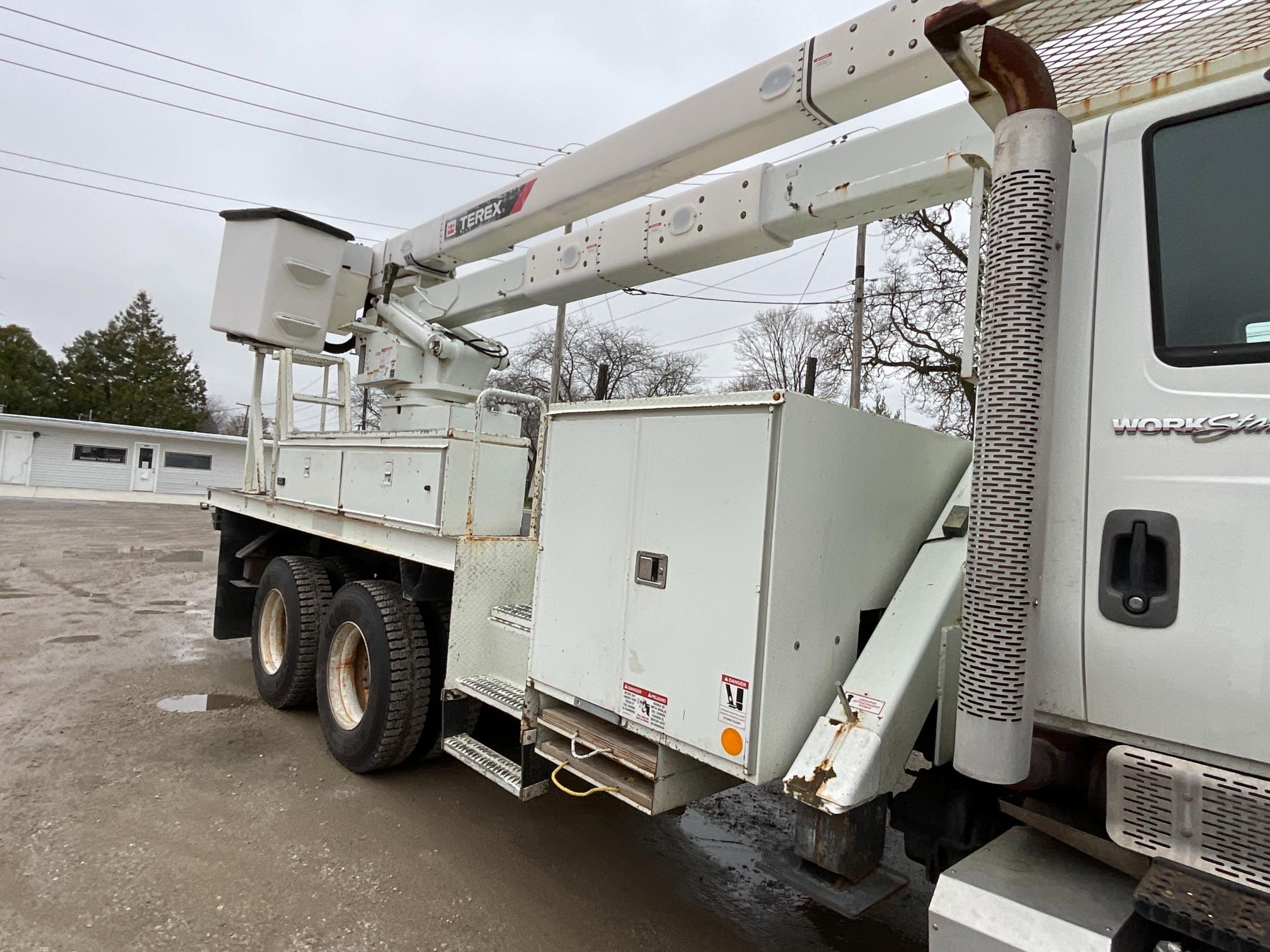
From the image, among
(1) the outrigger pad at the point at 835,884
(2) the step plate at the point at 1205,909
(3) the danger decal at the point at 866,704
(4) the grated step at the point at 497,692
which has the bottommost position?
(1) the outrigger pad at the point at 835,884

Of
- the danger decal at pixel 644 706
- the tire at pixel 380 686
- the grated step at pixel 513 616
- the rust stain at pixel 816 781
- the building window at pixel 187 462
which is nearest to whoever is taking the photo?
the rust stain at pixel 816 781

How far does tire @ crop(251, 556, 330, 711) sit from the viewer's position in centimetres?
504

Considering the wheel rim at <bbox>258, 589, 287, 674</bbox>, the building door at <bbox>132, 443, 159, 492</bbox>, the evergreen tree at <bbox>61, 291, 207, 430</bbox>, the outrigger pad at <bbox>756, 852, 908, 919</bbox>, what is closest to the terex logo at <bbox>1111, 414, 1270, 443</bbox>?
the outrigger pad at <bbox>756, 852, 908, 919</bbox>

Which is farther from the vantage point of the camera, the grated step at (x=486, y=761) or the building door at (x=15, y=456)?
the building door at (x=15, y=456)

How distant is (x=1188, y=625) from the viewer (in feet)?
5.19

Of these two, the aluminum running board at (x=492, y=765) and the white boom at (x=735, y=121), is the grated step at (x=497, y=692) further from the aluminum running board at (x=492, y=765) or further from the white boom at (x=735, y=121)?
the white boom at (x=735, y=121)

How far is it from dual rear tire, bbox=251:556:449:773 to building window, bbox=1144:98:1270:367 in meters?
3.47

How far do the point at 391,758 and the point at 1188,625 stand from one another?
3.76m

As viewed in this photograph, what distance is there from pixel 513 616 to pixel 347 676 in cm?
166

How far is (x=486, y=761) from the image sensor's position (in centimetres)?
326

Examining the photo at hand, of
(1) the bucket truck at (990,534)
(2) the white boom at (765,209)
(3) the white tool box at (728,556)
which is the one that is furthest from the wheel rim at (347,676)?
(2) the white boom at (765,209)

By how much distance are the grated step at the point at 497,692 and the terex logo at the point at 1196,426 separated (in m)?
2.24

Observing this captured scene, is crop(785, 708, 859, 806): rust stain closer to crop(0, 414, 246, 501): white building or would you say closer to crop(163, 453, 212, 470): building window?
crop(0, 414, 246, 501): white building

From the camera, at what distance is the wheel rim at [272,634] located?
5.57 meters
